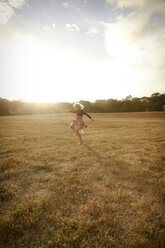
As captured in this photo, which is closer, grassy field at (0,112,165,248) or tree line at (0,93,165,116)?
grassy field at (0,112,165,248)

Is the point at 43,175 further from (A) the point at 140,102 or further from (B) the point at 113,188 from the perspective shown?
(A) the point at 140,102

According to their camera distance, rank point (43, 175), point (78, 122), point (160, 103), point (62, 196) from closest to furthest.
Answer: point (62, 196)
point (43, 175)
point (78, 122)
point (160, 103)

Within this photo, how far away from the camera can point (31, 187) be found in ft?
10.8

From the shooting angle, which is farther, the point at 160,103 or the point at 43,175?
the point at 160,103

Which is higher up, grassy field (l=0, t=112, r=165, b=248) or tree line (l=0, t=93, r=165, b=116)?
tree line (l=0, t=93, r=165, b=116)

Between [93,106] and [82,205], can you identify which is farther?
[93,106]

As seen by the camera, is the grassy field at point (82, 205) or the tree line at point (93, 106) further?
the tree line at point (93, 106)

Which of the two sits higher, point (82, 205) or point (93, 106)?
point (93, 106)

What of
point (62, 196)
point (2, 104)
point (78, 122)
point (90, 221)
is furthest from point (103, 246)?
point (2, 104)

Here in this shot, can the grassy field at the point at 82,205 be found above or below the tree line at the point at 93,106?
below

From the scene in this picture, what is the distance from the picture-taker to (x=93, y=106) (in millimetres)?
64250

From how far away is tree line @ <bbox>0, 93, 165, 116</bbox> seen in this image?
51.2 meters

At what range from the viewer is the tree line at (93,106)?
51250 mm

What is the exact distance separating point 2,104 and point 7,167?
53474 millimetres
